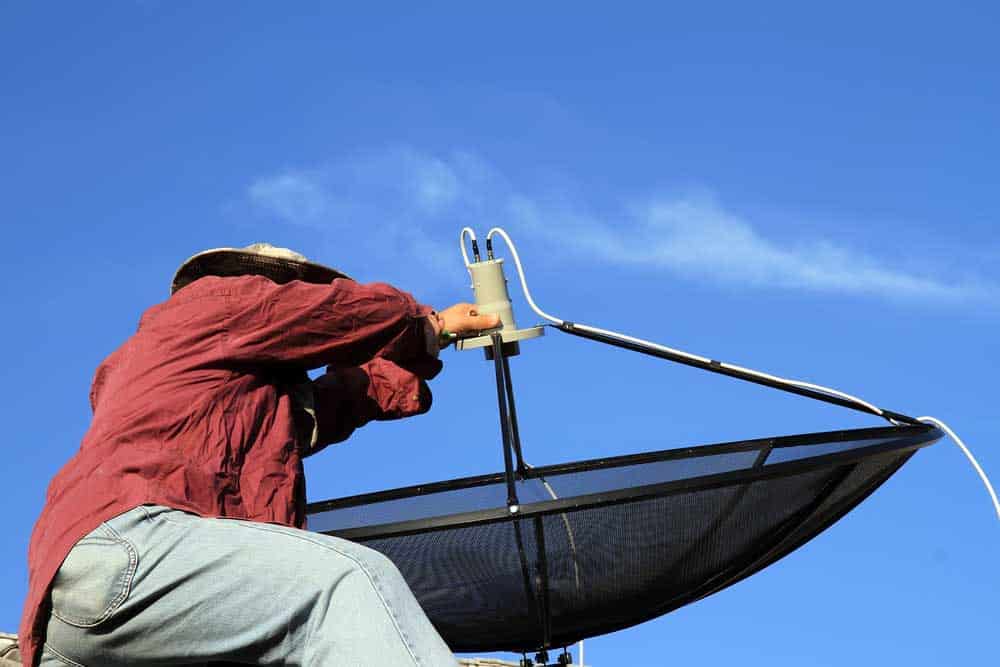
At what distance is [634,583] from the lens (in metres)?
3.71

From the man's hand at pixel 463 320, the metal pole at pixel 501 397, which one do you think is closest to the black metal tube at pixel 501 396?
the metal pole at pixel 501 397

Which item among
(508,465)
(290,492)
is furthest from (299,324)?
(508,465)

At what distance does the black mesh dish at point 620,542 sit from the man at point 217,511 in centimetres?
66

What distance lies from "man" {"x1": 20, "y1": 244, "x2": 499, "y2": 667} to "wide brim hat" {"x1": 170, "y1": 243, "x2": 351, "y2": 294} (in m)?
0.04

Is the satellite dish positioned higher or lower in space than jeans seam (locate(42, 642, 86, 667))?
higher

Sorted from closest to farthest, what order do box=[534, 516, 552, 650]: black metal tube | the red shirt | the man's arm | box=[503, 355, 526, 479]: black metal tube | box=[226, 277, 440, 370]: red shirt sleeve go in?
1. the red shirt
2. box=[226, 277, 440, 370]: red shirt sleeve
3. the man's arm
4. box=[534, 516, 552, 650]: black metal tube
5. box=[503, 355, 526, 479]: black metal tube

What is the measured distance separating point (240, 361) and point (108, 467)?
32 cm

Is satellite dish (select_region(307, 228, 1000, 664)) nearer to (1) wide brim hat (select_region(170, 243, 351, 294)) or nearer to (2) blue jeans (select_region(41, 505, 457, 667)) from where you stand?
(1) wide brim hat (select_region(170, 243, 351, 294))

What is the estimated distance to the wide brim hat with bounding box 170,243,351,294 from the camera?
2.93 meters

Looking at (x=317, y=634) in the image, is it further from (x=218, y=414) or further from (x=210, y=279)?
(x=210, y=279)

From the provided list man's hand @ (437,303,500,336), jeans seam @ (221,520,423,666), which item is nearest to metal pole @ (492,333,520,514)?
man's hand @ (437,303,500,336)

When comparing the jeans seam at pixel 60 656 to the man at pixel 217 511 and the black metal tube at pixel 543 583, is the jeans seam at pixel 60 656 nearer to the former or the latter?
the man at pixel 217 511

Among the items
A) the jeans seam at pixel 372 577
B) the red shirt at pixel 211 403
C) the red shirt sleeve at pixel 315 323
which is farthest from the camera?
the red shirt sleeve at pixel 315 323

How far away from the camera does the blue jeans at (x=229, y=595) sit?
7.27ft
